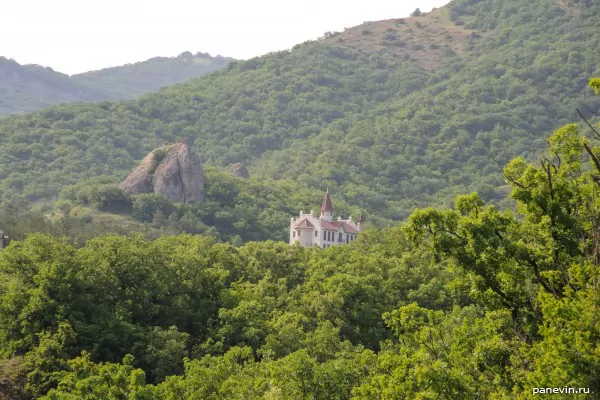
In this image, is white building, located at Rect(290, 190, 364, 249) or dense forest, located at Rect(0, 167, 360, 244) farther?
white building, located at Rect(290, 190, 364, 249)

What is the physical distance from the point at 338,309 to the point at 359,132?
12019cm

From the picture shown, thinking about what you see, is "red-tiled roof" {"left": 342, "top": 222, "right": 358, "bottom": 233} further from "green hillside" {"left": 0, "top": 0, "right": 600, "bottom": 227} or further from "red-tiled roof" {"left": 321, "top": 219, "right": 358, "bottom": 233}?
"green hillside" {"left": 0, "top": 0, "right": 600, "bottom": 227}

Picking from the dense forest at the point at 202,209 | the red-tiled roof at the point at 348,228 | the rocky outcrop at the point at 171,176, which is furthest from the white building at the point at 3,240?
the red-tiled roof at the point at 348,228

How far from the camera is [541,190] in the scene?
25359mm

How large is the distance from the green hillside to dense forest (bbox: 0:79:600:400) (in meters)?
70.2

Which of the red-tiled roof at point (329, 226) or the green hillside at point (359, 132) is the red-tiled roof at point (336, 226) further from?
the green hillside at point (359, 132)

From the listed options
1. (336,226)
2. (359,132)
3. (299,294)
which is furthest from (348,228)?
(359,132)

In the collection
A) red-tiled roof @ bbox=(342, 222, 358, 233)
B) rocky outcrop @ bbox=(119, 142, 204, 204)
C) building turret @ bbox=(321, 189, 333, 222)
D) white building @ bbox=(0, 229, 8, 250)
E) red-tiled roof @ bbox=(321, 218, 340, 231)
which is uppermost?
white building @ bbox=(0, 229, 8, 250)

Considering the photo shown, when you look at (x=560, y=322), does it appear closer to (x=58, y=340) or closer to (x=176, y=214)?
(x=58, y=340)

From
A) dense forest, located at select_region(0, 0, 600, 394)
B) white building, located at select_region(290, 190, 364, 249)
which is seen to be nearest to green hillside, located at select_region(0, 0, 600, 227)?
dense forest, located at select_region(0, 0, 600, 394)

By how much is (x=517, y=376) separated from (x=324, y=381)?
11392 mm

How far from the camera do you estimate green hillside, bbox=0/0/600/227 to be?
144375 millimetres

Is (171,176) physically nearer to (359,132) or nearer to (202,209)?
(202,209)

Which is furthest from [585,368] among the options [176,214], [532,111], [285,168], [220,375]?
[532,111]
